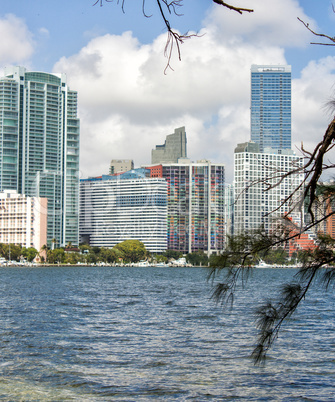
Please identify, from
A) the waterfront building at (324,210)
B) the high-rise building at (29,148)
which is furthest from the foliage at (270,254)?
the high-rise building at (29,148)

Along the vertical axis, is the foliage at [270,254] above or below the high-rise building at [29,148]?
below

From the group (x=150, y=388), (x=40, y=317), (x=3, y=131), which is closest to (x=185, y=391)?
(x=150, y=388)

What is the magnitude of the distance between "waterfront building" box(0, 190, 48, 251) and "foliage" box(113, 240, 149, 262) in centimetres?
2458

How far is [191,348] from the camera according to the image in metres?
20.1

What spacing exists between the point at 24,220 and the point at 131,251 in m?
34.2

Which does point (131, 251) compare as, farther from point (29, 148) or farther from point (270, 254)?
point (270, 254)

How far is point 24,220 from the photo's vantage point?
582 ft

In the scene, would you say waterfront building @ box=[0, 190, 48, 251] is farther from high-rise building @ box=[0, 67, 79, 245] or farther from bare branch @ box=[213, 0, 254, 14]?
bare branch @ box=[213, 0, 254, 14]

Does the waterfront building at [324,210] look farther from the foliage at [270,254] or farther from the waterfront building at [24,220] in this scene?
the waterfront building at [24,220]

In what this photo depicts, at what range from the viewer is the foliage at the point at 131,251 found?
7569 inches

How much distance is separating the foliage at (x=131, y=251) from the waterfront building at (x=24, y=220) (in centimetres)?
2458

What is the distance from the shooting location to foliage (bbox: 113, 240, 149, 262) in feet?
631

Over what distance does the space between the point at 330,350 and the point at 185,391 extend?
→ 799 centimetres

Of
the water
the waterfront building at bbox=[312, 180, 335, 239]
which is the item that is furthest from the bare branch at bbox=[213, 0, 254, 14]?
the water
